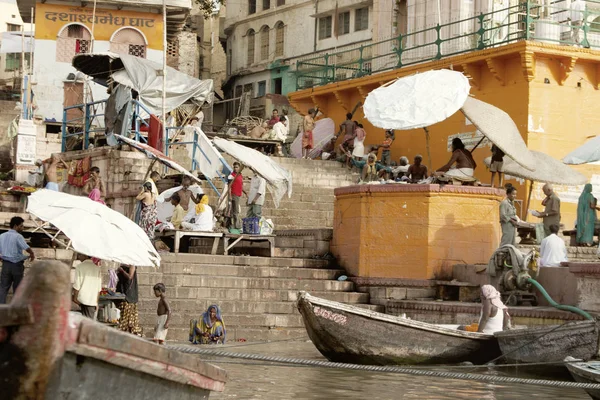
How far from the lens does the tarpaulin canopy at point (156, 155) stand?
21.1 metres

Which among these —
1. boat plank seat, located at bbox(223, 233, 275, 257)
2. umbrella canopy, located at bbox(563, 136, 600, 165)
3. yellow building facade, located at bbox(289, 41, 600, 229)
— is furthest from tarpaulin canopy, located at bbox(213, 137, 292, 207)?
yellow building facade, located at bbox(289, 41, 600, 229)

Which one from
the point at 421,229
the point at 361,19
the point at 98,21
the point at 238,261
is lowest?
the point at 238,261

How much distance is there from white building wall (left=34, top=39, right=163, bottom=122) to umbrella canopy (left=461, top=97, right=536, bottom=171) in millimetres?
14088

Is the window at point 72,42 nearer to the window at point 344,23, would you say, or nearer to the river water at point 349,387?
the window at point 344,23

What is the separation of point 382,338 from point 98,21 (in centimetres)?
2011

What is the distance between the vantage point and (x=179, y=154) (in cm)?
2498

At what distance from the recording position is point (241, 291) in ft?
57.9

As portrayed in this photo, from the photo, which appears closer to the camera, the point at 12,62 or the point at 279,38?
the point at 12,62

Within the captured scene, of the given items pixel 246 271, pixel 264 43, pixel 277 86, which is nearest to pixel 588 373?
pixel 246 271

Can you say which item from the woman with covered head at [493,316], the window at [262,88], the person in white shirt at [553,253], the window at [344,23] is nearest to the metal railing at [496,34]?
the person in white shirt at [553,253]

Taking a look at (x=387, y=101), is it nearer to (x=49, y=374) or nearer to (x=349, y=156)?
(x=349, y=156)

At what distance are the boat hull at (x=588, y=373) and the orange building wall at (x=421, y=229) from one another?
689 centimetres

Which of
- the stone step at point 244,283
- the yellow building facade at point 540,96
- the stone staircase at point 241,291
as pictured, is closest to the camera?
the stone staircase at point 241,291

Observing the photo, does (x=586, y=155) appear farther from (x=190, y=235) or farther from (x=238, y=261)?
(x=190, y=235)
